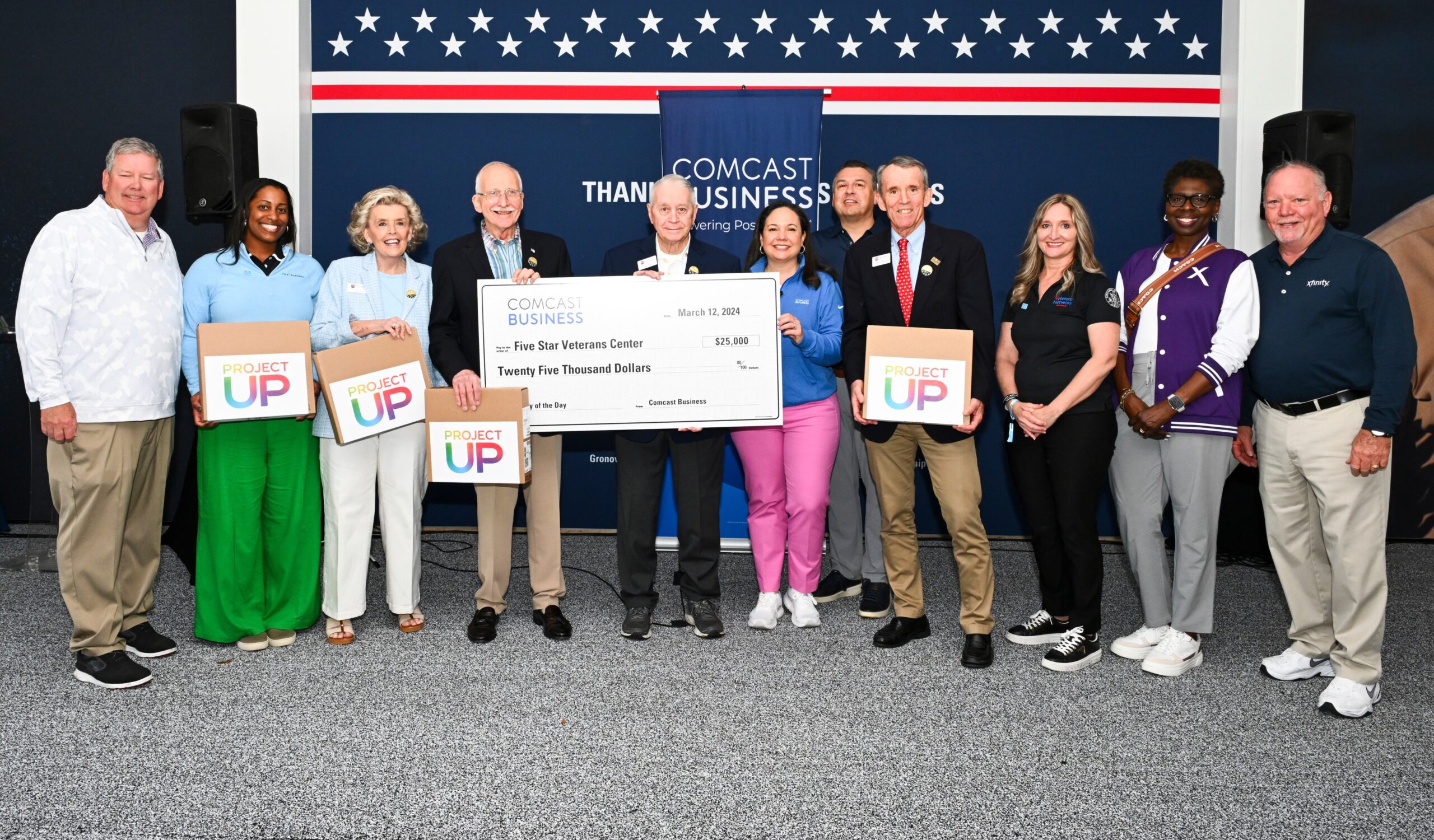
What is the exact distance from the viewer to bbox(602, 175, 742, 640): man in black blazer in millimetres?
3568

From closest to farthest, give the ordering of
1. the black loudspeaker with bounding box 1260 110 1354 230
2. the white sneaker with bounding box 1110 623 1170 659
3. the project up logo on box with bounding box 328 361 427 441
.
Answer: the project up logo on box with bounding box 328 361 427 441 → the white sneaker with bounding box 1110 623 1170 659 → the black loudspeaker with bounding box 1260 110 1354 230

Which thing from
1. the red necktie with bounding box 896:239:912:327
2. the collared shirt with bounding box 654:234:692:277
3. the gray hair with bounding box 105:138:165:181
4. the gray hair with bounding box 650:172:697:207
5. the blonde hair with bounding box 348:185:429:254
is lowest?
the red necktie with bounding box 896:239:912:327

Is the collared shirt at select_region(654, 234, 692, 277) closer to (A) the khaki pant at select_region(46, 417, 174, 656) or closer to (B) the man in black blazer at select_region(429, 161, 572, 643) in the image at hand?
(B) the man in black blazer at select_region(429, 161, 572, 643)

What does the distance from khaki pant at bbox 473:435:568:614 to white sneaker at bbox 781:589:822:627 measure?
90 centimetres

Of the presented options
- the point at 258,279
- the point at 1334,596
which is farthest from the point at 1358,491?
the point at 258,279

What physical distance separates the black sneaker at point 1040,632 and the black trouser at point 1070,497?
103 mm

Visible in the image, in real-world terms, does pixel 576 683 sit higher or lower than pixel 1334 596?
lower

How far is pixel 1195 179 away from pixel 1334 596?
4.55 ft

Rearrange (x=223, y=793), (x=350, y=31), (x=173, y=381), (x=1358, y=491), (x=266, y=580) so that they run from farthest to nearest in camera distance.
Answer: (x=350, y=31)
(x=266, y=580)
(x=173, y=381)
(x=1358, y=491)
(x=223, y=793)

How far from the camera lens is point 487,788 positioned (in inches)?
94.0

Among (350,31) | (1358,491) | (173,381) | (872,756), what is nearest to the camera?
(872,756)

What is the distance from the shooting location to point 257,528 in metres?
3.41

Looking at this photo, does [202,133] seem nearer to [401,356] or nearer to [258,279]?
[258,279]

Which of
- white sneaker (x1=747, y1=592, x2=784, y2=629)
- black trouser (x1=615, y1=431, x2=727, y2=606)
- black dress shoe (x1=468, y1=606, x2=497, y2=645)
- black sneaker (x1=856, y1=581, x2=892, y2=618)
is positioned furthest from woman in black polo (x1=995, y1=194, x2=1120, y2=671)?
black dress shoe (x1=468, y1=606, x2=497, y2=645)
